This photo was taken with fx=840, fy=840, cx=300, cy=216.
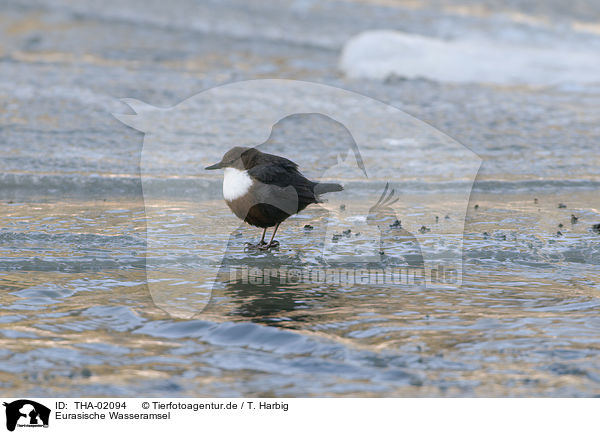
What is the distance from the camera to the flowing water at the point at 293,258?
11.7ft

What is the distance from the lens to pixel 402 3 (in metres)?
17.2

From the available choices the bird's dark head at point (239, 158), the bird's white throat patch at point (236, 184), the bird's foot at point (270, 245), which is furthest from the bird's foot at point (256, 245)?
the bird's dark head at point (239, 158)

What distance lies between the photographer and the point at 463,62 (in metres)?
12.5

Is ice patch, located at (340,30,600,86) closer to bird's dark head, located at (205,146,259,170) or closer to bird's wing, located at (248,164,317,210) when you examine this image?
bird's wing, located at (248,164,317,210)

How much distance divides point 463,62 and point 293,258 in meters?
8.02

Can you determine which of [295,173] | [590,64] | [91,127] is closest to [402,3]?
[590,64]

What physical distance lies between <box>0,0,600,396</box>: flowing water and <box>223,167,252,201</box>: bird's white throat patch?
0.42 m

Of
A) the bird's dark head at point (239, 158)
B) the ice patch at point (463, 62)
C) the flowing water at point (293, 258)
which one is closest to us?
the flowing water at point (293, 258)

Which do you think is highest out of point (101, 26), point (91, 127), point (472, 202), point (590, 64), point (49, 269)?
point (101, 26)

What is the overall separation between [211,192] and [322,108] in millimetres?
2895

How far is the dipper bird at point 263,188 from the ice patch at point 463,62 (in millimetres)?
6690

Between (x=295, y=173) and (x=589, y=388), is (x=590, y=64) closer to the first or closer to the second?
(x=295, y=173)

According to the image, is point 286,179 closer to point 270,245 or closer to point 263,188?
point 263,188

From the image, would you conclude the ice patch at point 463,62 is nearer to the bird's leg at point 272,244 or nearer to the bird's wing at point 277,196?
the bird's leg at point 272,244
